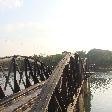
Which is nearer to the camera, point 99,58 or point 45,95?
point 45,95

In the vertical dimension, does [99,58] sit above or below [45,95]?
below

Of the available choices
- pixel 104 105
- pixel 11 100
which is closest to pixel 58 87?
pixel 11 100

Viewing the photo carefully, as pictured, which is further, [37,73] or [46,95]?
[37,73]

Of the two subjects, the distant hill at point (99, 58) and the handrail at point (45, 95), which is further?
the distant hill at point (99, 58)

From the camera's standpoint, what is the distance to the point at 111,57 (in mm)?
158375

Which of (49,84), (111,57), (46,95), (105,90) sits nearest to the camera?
(46,95)

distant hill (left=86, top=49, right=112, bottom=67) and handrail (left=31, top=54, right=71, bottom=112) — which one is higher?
handrail (left=31, top=54, right=71, bottom=112)

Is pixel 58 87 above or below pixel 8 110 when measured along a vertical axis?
above

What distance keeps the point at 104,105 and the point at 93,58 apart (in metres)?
113

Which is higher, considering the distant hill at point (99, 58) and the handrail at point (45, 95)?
the handrail at point (45, 95)

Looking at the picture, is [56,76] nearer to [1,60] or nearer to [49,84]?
[49,84]

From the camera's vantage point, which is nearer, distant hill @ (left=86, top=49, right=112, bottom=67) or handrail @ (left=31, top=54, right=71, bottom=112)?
handrail @ (left=31, top=54, right=71, bottom=112)

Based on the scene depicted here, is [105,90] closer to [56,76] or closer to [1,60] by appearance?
[1,60]

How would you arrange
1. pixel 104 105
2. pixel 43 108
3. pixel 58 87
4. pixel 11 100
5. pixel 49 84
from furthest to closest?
pixel 104 105, pixel 11 100, pixel 58 87, pixel 49 84, pixel 43 108
